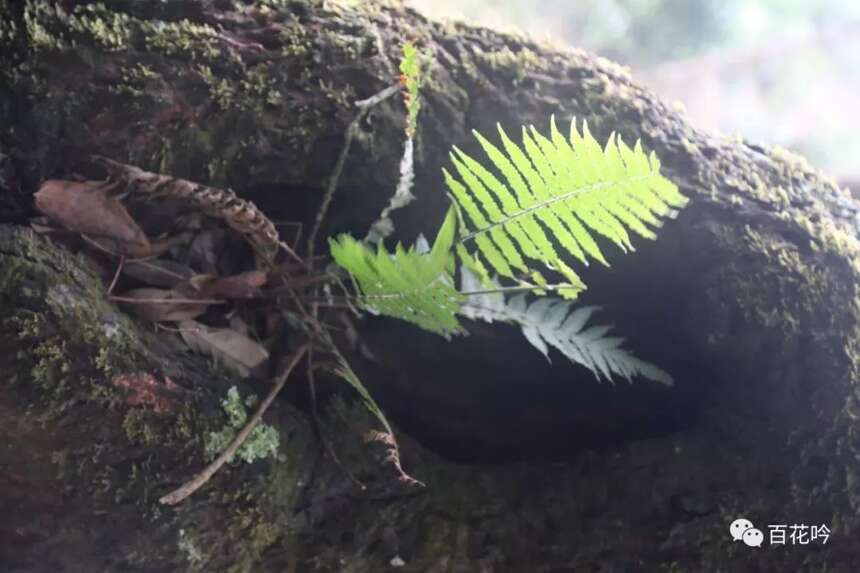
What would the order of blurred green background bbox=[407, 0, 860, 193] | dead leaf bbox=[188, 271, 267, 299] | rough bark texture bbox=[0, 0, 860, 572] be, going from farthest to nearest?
blurred green background bbox=[407, 0, 860, 193] → dead leaf bbox=[188, 271, 267, 299] → rough bark texture bbox=[0, 0, 860, 572]

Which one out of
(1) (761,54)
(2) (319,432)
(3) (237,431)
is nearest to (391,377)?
(2) (319,432)

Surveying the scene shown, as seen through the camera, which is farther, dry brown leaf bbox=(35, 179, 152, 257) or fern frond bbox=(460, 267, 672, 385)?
fern frond bbox=(460, 267, 672, 385)

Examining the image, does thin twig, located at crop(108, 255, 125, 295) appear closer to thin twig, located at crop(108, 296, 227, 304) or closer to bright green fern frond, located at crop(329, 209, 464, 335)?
thin twig, located at crop(108, 296, 227, 304)

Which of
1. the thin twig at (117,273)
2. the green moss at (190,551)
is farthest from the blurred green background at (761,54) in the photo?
the green moss at (190,551)

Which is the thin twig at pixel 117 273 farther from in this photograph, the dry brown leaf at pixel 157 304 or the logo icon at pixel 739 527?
the logo icon at pixel 739 527

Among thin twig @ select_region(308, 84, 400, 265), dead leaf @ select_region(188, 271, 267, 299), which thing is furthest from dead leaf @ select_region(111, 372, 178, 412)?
thin twig @ select_region(308, 84, 400, 265)

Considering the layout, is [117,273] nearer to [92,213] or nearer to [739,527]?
[92,213]

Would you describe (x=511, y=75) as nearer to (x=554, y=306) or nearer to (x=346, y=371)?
(x=554, y=306)
